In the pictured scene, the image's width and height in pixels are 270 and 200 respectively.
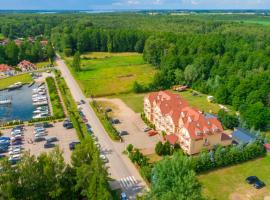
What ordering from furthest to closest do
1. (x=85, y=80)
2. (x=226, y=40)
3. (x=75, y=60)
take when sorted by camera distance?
(x=226, y=40), (x=75, y=60), (x=85, y=80)

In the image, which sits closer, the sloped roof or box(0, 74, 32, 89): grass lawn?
the sloped roof

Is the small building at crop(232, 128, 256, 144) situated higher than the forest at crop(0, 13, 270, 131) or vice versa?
the forest at crop(0, 13, 270, 131)

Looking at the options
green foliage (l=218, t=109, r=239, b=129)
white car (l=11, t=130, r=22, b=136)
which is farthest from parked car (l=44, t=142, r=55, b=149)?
green foliage (l=218, t=109, r=239, b=129)

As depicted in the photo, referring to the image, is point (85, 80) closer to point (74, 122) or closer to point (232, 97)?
point (74, 122)

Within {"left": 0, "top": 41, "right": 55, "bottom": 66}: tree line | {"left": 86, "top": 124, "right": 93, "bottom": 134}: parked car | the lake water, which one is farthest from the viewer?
{"left": 0, "top": 41, "right": 55, "bottom": 66}: tree line

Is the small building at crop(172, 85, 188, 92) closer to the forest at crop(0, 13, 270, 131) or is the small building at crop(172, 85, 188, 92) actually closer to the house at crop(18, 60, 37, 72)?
the forest at crop(0, 13, 270, 131)

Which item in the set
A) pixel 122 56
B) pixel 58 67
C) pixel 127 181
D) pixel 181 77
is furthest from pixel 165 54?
pixel 127 181

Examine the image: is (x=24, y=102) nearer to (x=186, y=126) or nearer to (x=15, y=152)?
(x=15, y=152)

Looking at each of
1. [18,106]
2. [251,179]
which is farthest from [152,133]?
[18,106]
